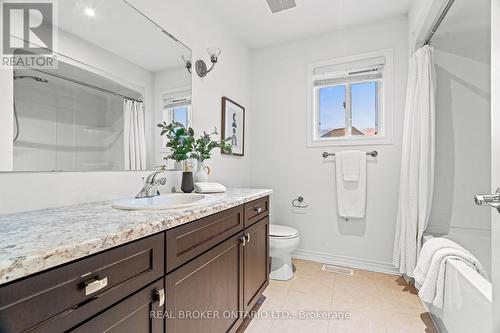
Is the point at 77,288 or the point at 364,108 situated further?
the point at 364,108

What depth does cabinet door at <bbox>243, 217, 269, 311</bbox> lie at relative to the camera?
147 cm

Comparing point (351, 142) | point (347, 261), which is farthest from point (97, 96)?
point (347, 261)

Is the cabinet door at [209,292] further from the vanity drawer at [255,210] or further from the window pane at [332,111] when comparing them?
the window pane at [332,111]

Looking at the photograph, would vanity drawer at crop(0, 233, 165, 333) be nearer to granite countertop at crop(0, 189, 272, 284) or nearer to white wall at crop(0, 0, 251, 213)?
granite countertop at crop(0, 189, 272, 284)

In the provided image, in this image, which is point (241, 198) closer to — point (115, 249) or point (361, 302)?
point (115, 249)

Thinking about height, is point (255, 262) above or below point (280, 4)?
below

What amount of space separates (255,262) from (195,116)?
1210mm

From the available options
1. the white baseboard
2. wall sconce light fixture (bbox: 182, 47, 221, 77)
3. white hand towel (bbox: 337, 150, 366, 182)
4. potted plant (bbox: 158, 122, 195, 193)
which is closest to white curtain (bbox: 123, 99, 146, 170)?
potted plant (bbox: 158, 122, 195, 193)

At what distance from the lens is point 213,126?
219cm

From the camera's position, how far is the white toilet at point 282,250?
212cm

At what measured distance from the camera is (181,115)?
1.77 meters

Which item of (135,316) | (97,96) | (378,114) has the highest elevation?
(378,114)

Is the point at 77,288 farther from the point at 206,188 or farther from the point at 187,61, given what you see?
the point at 187,61

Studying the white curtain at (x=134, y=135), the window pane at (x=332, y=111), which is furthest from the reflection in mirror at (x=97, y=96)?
the window pane at (x=332, y=111)
